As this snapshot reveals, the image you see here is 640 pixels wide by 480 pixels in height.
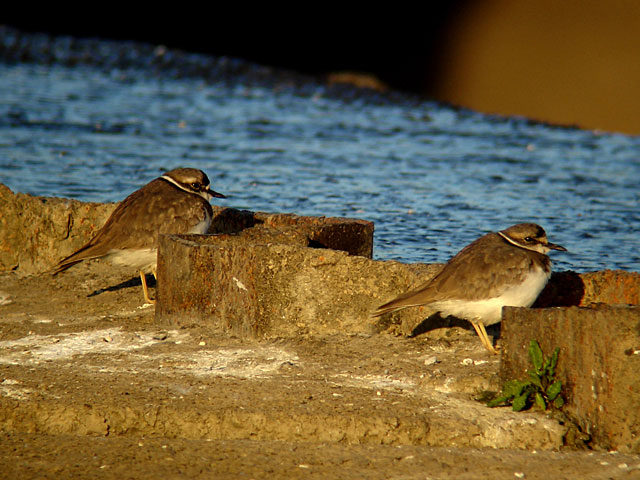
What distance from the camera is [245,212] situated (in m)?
7.73

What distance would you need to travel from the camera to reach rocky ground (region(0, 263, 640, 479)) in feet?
14.4

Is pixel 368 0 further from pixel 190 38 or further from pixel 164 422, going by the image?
pixel 164 422

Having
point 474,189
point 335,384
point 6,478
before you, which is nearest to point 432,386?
point 335,384

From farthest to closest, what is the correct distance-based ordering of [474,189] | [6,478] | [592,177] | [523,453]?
1. [592,177]
2. [474,189]
3. [523,453]
4. [6,478]

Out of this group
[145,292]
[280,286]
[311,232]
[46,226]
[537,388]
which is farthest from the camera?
[46,226]

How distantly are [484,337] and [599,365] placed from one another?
4.20 ft

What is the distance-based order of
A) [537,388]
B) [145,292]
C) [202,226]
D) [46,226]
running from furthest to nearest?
1. [46,226]
2. [202,226]
3. [145,292]
4. [537,388]

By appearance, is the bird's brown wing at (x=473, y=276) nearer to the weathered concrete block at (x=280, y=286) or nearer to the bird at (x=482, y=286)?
the bird at (x=482, y=286)

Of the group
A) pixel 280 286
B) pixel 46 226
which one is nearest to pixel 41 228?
pixel 46 226

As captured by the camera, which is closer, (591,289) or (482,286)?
(482,286)

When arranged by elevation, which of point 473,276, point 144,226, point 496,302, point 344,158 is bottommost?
point 496,302

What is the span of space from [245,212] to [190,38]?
56.2ft

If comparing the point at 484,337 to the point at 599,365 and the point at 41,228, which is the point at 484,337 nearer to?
the point at 599,365

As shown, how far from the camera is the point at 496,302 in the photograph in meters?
5.92
